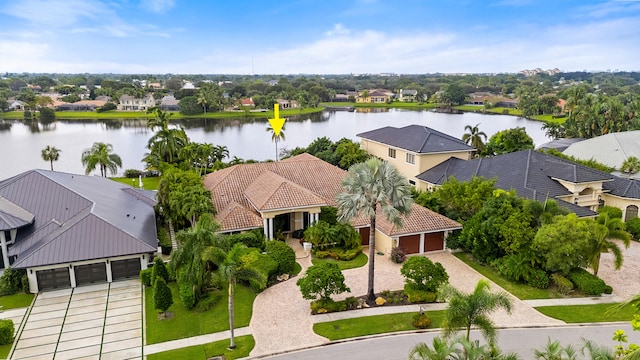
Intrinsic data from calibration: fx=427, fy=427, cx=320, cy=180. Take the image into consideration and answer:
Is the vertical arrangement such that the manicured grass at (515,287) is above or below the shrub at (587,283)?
below

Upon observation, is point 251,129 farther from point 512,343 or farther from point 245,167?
point 512,343

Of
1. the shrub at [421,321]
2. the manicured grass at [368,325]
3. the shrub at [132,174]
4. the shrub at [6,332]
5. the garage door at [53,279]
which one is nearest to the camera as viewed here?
the shrub at [6,332]

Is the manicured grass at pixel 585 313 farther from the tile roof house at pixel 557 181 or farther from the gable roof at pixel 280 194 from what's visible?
the tile roof house at pixel 557 181

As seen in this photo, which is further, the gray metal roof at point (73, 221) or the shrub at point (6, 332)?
the gray metal roof at point (73, 221)

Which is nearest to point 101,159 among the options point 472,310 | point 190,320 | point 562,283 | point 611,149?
point 190,320

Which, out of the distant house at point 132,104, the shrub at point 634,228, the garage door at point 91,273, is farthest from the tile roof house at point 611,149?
the distant house at point 132,104

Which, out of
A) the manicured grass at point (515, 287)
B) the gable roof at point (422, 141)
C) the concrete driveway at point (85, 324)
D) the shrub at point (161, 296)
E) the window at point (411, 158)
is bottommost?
the manicured grass at point (515, 287)

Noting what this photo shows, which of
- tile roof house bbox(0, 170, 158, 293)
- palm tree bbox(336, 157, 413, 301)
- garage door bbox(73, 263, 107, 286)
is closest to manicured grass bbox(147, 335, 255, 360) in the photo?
palm tree bbox(336, 157, 413, 301)

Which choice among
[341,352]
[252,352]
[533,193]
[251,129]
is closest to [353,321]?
[341,352]

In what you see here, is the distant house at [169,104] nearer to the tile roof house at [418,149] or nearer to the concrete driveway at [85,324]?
the tile roof house at [418,149]

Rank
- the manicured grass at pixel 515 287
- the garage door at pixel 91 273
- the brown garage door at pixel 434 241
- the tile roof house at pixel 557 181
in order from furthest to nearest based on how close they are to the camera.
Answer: the tile roof house at pixel 557 181
the brown garage door at pixel 434 241
the garage door at pixel 91 273
the manicured grass at pixel 515 287
